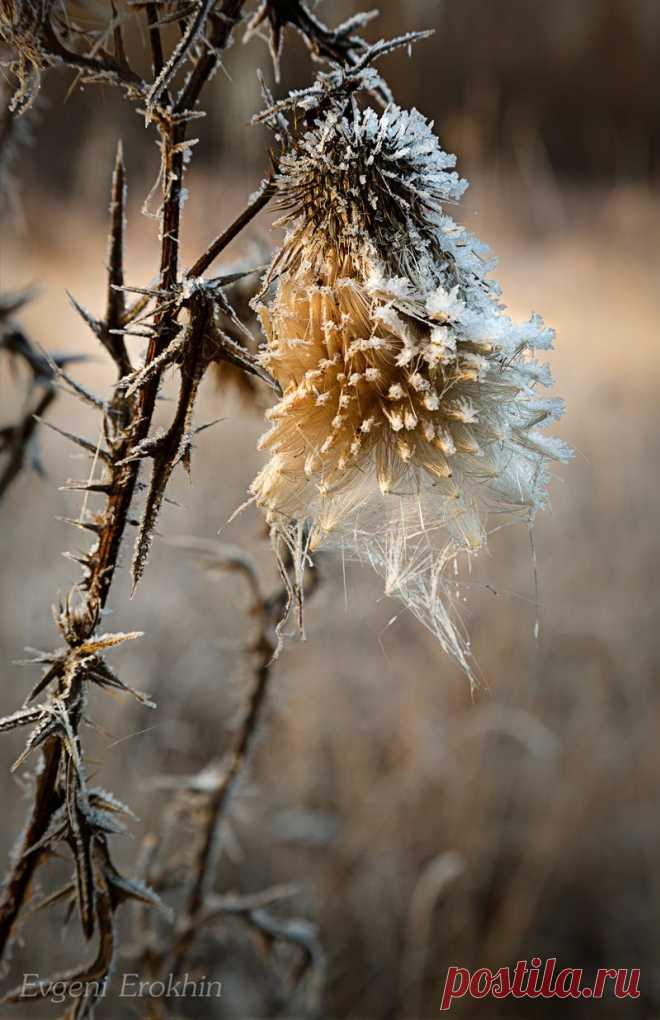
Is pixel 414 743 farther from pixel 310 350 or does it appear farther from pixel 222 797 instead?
pixel 310 350

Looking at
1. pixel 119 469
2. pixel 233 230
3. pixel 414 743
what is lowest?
pixel 414 743

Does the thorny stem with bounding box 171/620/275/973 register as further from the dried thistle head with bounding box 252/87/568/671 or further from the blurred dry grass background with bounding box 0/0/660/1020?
the dried thistle head with bounding box 252/87/568/671

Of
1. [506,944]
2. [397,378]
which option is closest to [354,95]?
[397,378]

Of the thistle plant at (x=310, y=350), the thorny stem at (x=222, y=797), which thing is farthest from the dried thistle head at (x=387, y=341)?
the thorny stem at (x=222, y=797)

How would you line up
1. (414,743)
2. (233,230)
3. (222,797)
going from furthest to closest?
1. (414,743)
2. (222,797)
3. (233,230)

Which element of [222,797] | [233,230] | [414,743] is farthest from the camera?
[414,743]

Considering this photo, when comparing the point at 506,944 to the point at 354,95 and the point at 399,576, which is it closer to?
the point at 399,576

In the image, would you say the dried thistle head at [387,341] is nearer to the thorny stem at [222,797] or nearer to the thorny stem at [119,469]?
the thorny stem at [119,469]

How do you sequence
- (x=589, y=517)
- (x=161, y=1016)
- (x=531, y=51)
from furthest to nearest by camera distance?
(x=531, y=51)
(x=589, y=517)
(x=161, y=1016)

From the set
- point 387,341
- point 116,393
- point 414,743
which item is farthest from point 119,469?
point 414,743
